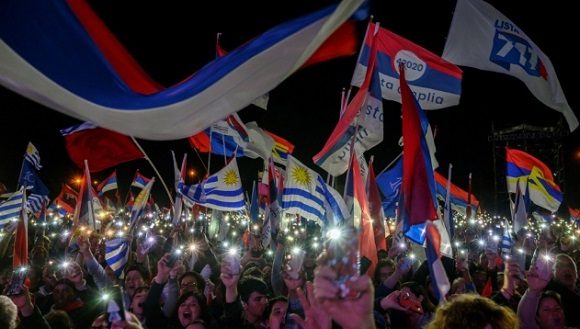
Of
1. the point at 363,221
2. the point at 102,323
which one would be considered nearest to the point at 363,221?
the point at 363,221

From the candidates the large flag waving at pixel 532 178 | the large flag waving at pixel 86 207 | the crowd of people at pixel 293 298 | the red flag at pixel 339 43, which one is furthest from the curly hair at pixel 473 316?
the large flag waving at pixel 532 178

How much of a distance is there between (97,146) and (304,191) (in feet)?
14.4

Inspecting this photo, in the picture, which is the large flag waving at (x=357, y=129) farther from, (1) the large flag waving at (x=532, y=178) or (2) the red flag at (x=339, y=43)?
(1) the large flag waving at (x=532, y=178)

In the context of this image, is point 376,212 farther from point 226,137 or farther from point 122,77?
point 226,137

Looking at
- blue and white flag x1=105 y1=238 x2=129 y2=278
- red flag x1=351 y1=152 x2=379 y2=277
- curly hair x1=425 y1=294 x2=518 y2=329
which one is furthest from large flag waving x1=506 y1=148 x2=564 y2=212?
curly hair x1=425 y1=294 x2=518 y2=329

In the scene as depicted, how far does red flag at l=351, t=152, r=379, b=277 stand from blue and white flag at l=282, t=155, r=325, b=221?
2.73 metres

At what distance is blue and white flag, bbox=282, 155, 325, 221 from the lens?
33.3 ft

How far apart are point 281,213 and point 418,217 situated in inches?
250

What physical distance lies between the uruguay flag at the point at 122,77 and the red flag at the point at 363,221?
144 inches

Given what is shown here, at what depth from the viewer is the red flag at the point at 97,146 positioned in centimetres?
804

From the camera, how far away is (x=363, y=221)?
22.6 ft

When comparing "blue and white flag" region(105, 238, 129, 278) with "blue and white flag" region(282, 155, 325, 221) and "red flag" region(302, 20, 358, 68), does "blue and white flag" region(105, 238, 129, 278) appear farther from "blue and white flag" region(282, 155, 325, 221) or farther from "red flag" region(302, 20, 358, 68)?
"red flag" region(302, 20, 358, 68)

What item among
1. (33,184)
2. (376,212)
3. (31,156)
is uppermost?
(31,156)

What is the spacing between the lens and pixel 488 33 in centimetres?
734
